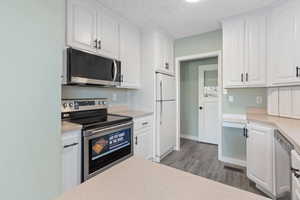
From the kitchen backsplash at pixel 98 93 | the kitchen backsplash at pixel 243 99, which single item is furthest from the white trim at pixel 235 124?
the kitchen backsplash at pixel 98 93

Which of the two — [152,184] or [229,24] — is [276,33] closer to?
[229,24]

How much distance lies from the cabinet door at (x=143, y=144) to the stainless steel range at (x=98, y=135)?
0.19 metres

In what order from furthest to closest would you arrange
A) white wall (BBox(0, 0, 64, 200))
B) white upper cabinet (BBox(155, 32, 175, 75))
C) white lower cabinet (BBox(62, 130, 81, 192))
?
1. white upper cabinet (BBox(155, 32, 175, 75))
2. white lower cabinet (BBox(62, 130, 81, 192))
3. white wall (BBox(0, 0, 64, 200))

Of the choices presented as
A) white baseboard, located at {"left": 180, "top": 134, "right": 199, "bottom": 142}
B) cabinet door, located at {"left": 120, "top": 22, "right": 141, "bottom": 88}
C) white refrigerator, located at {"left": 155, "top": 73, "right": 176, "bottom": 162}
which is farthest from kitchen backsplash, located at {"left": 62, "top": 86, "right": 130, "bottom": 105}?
white baseboard, located at {"left": 180, "top": 134, "right": 199, "bottom": 142}

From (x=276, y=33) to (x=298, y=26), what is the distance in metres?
0.24

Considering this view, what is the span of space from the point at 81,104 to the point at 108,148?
0.69 metres

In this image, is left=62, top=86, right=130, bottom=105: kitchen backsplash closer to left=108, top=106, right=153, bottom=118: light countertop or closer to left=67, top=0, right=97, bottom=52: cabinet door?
left=108, top=106, right=153, bottom=118: light countertop

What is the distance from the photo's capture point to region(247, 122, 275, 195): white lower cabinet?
1.66 metres

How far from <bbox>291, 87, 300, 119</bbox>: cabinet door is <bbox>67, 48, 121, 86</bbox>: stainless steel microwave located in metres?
2.38

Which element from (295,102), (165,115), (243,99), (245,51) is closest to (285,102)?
(295,102)

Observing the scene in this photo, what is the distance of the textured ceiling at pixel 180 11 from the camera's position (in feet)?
6.68

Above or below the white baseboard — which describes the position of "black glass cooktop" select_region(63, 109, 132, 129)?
above

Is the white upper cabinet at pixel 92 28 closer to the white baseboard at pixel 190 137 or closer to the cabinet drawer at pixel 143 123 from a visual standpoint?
the cabinet drawer at pixel 143 123

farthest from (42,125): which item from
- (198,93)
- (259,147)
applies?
(198,93)
